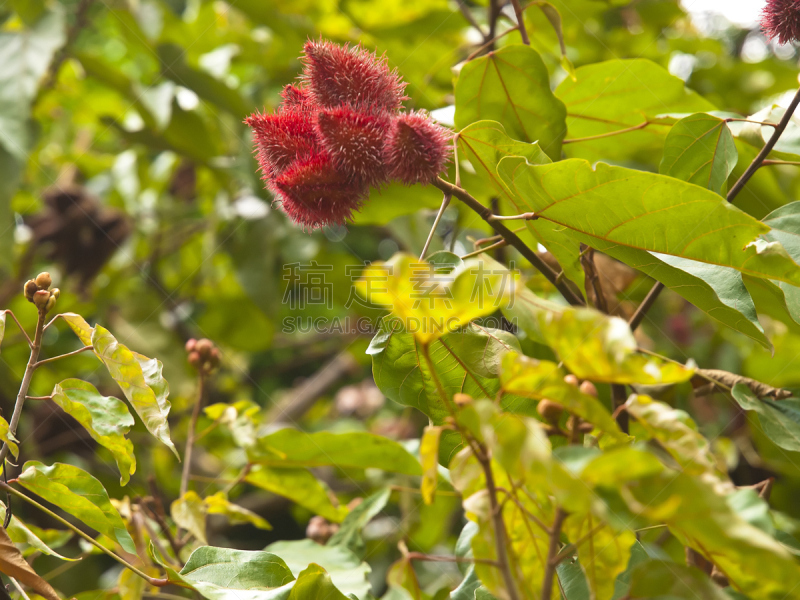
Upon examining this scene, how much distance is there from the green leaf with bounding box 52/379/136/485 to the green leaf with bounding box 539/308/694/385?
45 centimetres

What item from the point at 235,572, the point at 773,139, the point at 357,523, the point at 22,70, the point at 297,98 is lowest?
the point at 357,523

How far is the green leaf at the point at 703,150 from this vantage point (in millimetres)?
777

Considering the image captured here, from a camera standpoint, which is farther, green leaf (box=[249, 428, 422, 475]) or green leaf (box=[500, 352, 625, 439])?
green leaf (box=[249, 428, 422, 475])

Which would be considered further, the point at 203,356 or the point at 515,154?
the point at 203,356

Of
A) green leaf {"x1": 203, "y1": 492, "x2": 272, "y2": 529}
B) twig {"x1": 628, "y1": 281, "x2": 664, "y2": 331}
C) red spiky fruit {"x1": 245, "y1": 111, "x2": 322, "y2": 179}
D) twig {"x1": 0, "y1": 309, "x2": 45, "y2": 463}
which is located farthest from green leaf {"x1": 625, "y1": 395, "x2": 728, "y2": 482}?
green leaf {"x1": 203, "y1": 492, "x2": 272, "y2": 529}

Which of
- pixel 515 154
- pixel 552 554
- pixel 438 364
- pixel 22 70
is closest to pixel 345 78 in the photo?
pixel 515 154

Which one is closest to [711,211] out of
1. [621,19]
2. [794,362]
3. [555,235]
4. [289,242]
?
[555,235]

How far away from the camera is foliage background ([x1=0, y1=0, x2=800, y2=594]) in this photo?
1.55 m

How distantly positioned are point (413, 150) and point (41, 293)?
438 millimetres

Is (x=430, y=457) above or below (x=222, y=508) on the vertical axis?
above

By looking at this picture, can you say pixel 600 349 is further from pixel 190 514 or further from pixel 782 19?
pixel 190 514

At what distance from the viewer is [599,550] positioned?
50cm

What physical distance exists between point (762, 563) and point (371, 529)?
5.78 ft

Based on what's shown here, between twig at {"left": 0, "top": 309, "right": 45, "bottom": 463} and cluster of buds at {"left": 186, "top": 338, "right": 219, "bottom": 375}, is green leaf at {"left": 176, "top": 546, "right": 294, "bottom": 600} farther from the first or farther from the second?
cluster of buds at {"left": 186, "top": 338, "right": 219, "bottom": 375}
